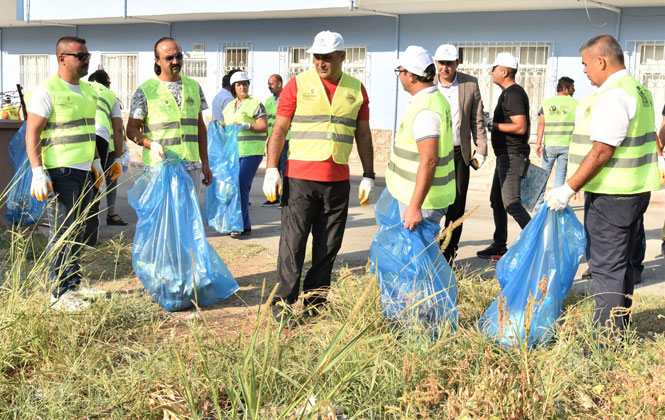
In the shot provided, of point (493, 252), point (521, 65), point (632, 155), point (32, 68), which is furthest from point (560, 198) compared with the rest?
point (32, 68)

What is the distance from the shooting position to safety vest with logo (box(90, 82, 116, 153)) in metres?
7.27

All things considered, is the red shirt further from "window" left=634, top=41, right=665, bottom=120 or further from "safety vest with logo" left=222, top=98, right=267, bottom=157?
"window" left=634, top=41, right=665, bottom=120

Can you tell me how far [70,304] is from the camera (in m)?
4.53

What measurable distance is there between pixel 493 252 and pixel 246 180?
2.81 metres

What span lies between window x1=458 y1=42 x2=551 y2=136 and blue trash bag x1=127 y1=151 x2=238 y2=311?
1045 centimetres

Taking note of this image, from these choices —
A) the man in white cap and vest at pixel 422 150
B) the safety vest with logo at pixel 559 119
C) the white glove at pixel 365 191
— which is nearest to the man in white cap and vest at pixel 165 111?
the white glove at pixel 365 191

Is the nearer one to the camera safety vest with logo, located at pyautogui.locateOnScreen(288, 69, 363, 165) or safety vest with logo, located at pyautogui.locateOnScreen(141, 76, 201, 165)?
safety vest with logo, located at pyautogui.locateOnScreen(288, 69, 363, 165)

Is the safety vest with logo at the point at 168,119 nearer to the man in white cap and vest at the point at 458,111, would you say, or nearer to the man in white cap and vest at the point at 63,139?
the man in white cap and vest at the point at 63,139

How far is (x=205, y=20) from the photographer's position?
64.5 feet

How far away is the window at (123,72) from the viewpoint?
70.1 feet

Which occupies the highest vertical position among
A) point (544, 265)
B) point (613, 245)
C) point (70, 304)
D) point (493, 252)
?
point (613, 245)

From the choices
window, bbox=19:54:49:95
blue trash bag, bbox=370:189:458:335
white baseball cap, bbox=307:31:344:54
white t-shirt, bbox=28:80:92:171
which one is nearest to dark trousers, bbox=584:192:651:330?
blue trash bag, bbox=370:189:458:335

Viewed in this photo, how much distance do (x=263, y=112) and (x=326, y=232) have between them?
4014 mm

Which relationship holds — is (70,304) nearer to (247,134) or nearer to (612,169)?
(612,169)
